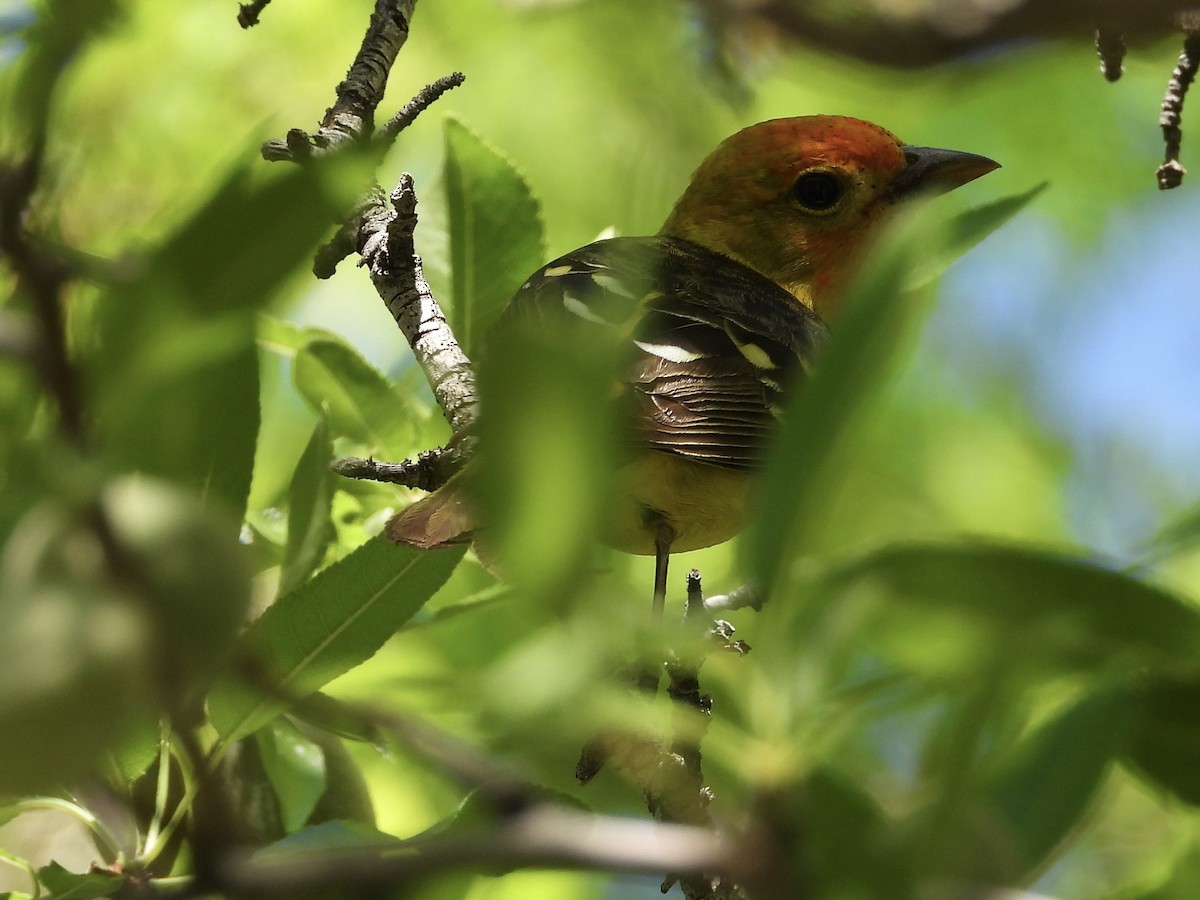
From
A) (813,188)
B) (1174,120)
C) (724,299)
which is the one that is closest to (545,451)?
(1174,120)

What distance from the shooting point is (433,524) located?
2221mm

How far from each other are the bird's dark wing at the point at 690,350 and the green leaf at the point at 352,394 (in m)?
0.31

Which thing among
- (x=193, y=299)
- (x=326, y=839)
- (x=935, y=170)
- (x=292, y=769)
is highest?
(x=935, y=170)

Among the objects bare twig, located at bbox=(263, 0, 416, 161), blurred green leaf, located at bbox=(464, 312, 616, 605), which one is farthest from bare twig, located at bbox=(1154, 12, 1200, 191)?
blurred green leaf, located at bbox=(464, 312, 616, 605)

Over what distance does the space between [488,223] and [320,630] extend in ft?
4.44

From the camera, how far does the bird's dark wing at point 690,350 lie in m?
2.87

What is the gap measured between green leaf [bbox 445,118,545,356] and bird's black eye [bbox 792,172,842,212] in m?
1.77

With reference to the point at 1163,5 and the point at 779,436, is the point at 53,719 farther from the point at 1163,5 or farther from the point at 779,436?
the point at 1163,5

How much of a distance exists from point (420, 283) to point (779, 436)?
85.4 inches

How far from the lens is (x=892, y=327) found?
39.1 inches

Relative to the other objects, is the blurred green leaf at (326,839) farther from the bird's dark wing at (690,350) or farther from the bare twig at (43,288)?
the bird's dark wing at (690,350)

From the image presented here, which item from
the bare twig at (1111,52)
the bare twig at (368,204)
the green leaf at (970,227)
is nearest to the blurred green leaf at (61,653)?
the green leaf at (970,227)

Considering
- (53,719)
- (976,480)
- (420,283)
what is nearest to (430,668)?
(420,283)

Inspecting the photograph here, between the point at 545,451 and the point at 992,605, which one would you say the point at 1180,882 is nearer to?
the point at 992,605
